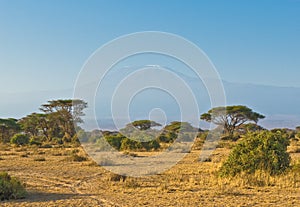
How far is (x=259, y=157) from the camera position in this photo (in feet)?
47.9

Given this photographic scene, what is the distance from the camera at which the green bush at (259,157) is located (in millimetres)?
14345

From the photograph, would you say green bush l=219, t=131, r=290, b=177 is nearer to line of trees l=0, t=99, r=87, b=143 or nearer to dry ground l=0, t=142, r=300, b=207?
dry ground l=0, t=142, r=300, b=207

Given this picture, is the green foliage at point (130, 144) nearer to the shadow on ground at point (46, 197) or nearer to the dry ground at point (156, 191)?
the dry ground at point (156, 191)

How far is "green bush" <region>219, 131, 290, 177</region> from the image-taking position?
14.3 m

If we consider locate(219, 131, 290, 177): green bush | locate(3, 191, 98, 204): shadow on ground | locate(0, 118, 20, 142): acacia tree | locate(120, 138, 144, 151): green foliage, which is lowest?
locate(3, 191, 98, 204): shadow on ground

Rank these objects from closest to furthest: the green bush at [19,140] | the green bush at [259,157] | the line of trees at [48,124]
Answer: the green bush at [259,157], the green bush at [19,140], the line of trees at [48,124]

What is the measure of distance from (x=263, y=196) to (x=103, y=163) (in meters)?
11.5

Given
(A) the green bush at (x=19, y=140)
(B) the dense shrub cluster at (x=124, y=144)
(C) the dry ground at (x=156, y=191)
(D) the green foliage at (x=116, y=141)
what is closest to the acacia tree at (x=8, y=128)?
(A) the green bush at (x=19, y=140)

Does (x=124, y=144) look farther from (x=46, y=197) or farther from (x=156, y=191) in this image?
(x=46, y=197)

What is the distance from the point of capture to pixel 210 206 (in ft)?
32.6

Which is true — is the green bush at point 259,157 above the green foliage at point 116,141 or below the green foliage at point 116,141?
below

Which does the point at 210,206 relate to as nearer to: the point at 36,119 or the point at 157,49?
the point at 157,49

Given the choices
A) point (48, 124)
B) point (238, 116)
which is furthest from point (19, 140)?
point (238, 116)

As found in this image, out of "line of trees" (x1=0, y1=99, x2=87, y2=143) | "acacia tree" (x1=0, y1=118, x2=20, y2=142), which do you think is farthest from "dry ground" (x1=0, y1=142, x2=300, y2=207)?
"acacia tree" (x1=0, y1=118, x2=20, y2=142)
